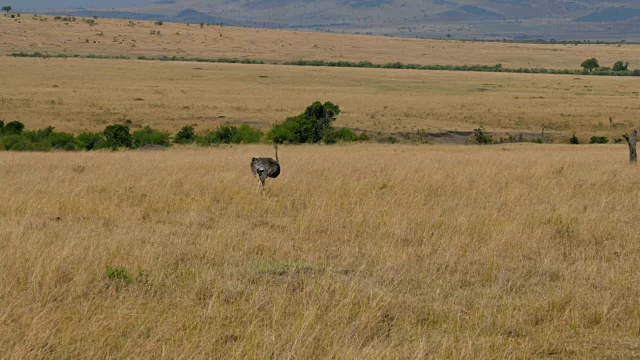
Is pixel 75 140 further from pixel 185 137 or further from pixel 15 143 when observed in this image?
pixel 185 137

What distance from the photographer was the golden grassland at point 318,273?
17.9 feet

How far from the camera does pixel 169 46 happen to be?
16175cm

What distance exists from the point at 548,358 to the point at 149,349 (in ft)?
9.33

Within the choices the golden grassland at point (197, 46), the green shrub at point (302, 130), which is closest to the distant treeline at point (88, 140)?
the green shrub at point (302, 130)

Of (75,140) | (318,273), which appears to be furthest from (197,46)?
(318,273)

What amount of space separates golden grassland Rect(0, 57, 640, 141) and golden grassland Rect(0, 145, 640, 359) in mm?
45401

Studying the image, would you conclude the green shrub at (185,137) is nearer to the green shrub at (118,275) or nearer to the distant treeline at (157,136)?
the distant treeline at (157,136)

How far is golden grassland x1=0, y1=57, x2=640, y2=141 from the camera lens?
206 feet

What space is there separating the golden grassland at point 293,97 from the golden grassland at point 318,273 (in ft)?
149

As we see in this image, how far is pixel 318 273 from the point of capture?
7.40 m

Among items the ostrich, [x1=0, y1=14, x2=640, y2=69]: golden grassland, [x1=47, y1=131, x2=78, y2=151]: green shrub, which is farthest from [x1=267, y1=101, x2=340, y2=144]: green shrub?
[x1=0, y1=14, x2=640, y2=69]: golden grassland

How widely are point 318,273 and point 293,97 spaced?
77.0m

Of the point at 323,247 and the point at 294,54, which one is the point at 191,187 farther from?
the point at 294,54

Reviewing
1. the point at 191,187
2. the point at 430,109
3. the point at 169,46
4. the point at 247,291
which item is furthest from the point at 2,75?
the point at 247,291
